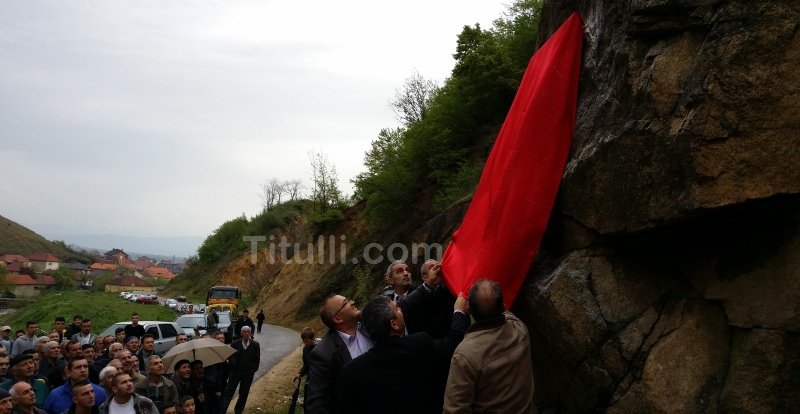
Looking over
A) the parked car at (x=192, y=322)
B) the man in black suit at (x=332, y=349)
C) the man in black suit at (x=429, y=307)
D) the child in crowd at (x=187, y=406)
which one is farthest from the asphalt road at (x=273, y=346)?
the man in black suit at (x=332, y=349)

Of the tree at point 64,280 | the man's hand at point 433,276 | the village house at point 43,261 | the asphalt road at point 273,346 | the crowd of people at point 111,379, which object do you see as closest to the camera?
the man's hand at point 433,276

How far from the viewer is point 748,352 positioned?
4188mm

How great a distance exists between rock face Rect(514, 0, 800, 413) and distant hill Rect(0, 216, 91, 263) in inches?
6647

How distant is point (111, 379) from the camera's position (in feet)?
20.4

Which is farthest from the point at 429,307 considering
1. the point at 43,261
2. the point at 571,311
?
the point at 43,261

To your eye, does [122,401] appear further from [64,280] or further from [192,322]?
[64,280]

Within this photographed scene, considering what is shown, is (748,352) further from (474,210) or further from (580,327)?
(474,210)

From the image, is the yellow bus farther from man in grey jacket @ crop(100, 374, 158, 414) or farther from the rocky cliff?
the rocky cliff

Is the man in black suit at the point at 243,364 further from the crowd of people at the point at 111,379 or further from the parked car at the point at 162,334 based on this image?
the parked car at the point at 162,334

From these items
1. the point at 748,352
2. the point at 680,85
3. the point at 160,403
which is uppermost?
the point at 680,85

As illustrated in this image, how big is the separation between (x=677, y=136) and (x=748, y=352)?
5.26 feet

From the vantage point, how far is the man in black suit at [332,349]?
4.25 m

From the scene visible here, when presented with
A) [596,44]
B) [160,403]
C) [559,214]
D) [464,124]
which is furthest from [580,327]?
[464,124]

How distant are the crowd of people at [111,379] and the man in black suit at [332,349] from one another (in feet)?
8.91
